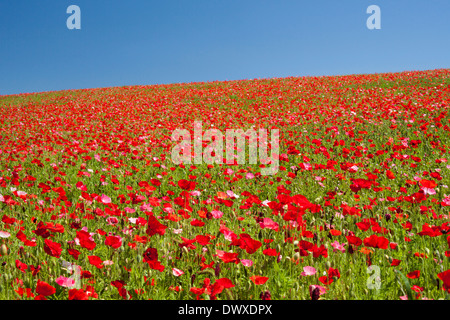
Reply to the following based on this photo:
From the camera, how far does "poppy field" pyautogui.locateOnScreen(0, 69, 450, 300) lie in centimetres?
218

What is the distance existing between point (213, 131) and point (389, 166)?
5912mm

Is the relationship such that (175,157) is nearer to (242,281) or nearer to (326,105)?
(242,281)

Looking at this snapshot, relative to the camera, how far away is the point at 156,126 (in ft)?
38.3

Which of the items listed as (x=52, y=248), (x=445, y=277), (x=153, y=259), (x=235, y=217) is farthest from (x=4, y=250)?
(x=445, y=277)

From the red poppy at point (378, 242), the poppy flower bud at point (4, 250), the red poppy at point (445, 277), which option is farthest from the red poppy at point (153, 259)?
the red poppy at point (445, 277)

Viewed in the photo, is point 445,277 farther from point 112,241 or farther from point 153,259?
point 112,241

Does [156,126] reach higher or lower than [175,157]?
higher

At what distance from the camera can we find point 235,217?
3.58 meters

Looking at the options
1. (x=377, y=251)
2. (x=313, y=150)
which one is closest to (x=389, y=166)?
(x=313, y=150)

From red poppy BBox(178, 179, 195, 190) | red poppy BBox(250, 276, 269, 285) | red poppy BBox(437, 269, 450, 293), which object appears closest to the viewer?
red poppy BBox(437, 269, 450, 293)

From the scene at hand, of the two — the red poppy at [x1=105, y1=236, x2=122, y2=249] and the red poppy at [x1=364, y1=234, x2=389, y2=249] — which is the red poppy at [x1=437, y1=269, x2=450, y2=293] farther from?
the red poppy at [x1=105, y1=236, x2=122, y2=249]

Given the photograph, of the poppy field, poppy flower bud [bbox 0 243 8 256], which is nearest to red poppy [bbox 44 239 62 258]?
the poppy field

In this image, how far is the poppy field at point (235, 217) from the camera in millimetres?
2176

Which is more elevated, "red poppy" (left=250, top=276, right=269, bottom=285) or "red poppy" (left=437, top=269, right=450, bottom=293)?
"red poppy" (left=437, top=269, right=450, bottom=293)
